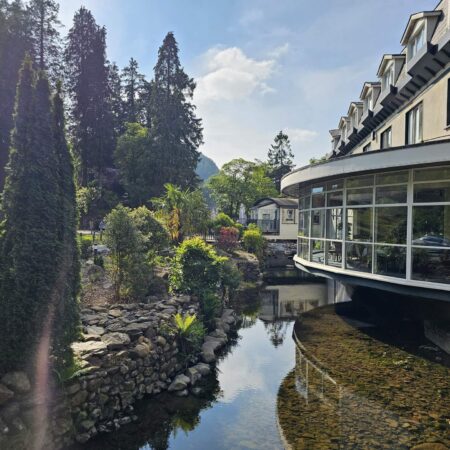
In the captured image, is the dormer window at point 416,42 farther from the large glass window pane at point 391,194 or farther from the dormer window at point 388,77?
the large glass window pane at point 391,194

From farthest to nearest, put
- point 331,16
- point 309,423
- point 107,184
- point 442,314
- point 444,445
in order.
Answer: point 107,184, point 331,16, point 442,314, point 309,423, point 444,445

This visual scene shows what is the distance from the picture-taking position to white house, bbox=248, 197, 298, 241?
34.7 metres

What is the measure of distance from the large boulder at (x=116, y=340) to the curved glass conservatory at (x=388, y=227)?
6693 millimetres

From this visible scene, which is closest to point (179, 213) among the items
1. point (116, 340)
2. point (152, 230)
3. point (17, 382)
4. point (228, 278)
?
point (228, 278)

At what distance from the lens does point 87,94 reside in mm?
38375

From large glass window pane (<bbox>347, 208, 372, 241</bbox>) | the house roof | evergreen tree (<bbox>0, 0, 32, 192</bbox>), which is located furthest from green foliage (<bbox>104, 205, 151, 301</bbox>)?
the house roof

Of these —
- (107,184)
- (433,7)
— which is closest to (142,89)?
(107,184)

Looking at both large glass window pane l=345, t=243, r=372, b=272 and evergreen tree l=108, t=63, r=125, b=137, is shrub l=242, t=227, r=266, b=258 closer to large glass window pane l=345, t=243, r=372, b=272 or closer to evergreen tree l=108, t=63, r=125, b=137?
large glass window pane l=345, t=243, r=372, b=272

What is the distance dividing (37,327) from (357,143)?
78.1 feet

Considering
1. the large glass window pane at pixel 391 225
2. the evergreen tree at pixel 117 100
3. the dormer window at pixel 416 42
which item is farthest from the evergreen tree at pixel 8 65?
the large glass window pane at pixel 391 225

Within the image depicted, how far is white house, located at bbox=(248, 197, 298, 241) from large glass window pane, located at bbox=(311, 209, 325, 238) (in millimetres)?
20130

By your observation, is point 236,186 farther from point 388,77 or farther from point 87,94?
point 388,77

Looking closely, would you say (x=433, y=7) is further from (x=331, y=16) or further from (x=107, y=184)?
(x=107, y=184)

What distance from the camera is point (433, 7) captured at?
14320 millimetres
